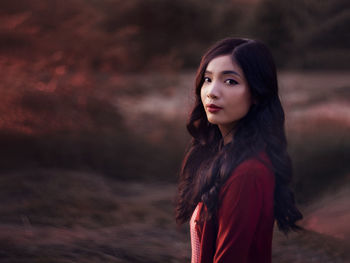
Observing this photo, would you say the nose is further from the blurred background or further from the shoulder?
the blurred background

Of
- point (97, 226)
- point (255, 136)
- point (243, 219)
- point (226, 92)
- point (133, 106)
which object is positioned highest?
point (133, 106)

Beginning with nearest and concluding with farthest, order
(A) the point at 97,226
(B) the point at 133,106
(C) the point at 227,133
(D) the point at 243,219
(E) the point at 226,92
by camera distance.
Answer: (D) the point at 243,219, (E) the point at 226,92, (C) the point at 227,133, (A) the point at 97,226, (B) the point at 133,106


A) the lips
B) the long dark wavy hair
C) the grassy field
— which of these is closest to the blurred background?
the grassy field

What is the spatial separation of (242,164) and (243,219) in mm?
161

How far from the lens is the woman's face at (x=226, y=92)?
4.07 ft

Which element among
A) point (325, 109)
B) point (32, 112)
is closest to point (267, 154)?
point (325, 109)

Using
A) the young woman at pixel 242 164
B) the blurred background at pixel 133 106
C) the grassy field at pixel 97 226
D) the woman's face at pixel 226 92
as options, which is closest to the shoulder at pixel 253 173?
the young woman at pixel 242 164

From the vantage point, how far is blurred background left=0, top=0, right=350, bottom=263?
12.3 feet

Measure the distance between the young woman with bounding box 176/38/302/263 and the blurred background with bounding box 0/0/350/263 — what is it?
1935mm

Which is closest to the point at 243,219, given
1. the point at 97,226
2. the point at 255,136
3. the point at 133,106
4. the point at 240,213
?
the point at 240,213

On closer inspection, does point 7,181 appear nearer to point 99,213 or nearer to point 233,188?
point 99,213

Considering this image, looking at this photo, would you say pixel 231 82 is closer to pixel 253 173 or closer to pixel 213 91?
pixel 213 91

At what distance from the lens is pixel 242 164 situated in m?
1.16

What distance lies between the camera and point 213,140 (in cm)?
149
